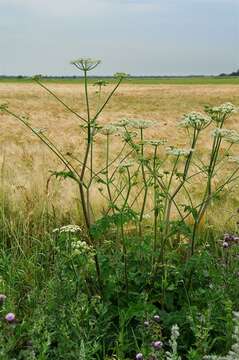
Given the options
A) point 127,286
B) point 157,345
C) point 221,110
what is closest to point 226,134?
point 221,110

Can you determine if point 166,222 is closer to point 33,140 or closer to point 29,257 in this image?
point 29,257

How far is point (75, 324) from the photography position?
2354mm

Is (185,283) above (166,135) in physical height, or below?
above

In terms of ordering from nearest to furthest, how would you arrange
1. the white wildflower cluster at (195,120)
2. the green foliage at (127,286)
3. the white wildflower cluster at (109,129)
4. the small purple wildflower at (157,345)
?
the small purple wildflower at (157,345)
the green foliage at (127,286)
the white wildflower cluster at (195,120)
the white wildflower cluster at (109,129)

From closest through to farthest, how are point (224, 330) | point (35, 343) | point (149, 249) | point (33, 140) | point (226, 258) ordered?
1. point (35, 343)
2. point (224, 330)
3. point (149, 249)
4. point (226, 258)
5. point (33, 140)

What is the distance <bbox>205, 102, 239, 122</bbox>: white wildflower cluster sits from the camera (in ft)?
9.12

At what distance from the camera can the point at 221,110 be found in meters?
2.79

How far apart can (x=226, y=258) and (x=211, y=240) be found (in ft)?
1.66

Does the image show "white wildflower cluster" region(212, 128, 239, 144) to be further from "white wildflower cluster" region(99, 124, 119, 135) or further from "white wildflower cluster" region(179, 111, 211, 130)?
"white wildflower cluster" region(99, 124, 119, 135)

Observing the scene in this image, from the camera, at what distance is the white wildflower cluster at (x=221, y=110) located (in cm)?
278

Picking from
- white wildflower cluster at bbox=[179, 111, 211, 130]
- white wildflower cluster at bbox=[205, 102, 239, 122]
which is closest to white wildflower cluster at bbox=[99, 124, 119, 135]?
white wildflower cluster at bbox=[179, 111, 211, 130]

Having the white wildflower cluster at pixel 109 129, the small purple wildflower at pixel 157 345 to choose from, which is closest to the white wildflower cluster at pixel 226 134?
the white wildflower cluster at pixel 109 129

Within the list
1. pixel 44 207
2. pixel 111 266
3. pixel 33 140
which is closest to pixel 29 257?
pixel 44 207

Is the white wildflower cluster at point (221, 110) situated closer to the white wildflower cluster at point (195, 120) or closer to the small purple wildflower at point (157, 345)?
the white wildflower cluster at point (195, 120)
